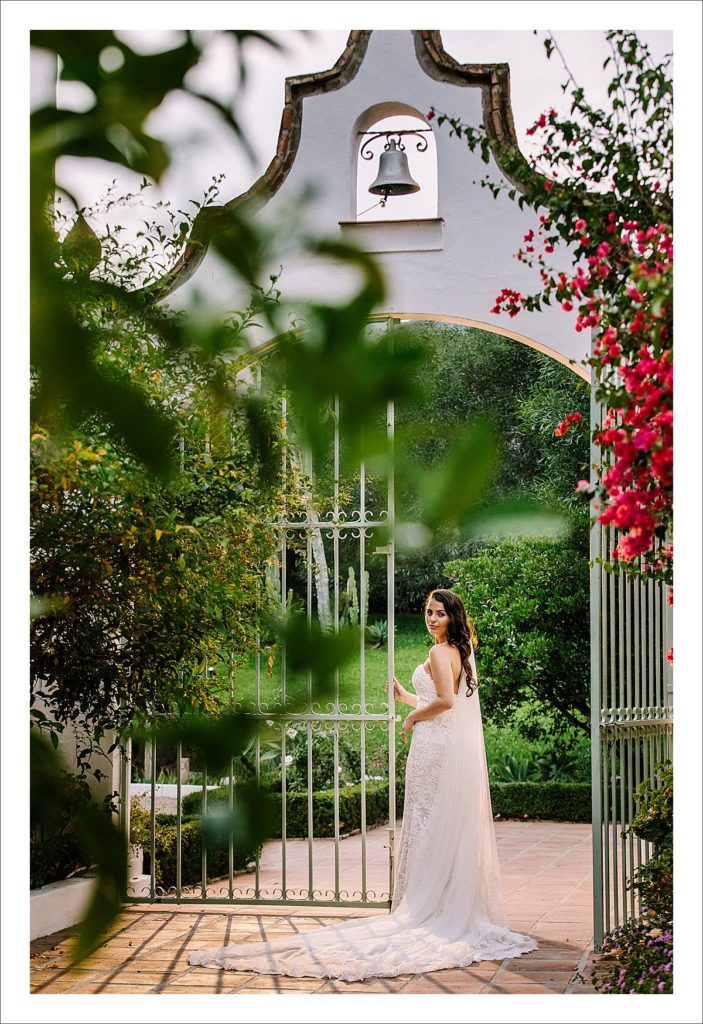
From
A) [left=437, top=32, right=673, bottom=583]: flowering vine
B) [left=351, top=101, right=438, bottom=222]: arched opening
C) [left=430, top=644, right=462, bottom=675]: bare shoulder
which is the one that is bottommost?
[left=430, top=644, right=462, bottom=675]: bare shoulder

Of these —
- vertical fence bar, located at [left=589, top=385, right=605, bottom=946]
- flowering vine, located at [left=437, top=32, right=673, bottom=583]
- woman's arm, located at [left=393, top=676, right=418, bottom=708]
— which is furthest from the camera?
woman's arm, located at [left=393, top=676, right=418, bottom=708]

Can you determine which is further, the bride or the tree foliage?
the tree foliage

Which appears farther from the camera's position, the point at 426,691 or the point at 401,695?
the point at 401,695

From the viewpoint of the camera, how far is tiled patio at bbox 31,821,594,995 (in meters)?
3.77

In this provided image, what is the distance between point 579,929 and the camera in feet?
15.4

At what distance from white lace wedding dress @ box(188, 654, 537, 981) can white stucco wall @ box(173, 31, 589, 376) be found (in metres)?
1.51

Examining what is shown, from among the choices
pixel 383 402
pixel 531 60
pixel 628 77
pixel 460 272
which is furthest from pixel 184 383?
pixel 460 272

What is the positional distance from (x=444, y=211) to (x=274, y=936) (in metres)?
2.90

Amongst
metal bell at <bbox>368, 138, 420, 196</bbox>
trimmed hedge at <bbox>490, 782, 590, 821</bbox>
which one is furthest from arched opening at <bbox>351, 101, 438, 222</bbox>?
trimmed hedge at <bbox>490, 782, 590, 821</bbox>

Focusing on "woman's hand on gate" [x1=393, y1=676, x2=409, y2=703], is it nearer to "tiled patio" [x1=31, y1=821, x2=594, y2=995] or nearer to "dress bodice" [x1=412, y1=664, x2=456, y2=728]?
"dress bodice" [x1=412, y1=664, x2=456, y2=728]

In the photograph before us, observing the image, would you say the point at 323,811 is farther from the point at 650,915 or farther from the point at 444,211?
the point at 444,211

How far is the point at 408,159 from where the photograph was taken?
4445 millimetres

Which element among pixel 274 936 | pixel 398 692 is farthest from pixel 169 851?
pixel 398 692

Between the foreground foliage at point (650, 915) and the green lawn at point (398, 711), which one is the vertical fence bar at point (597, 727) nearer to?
the foreground foliage at point (650, 915)
